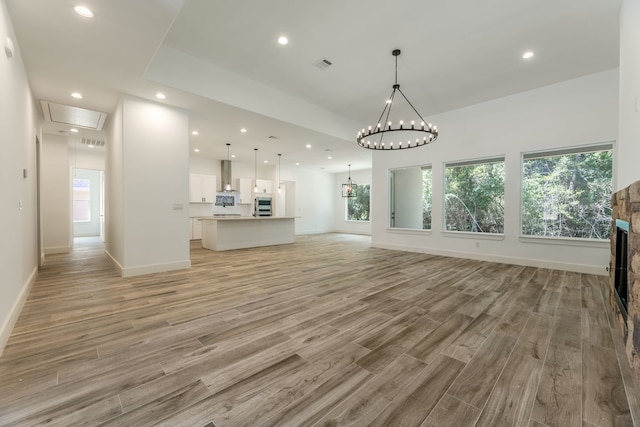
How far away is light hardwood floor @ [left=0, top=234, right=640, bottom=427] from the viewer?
1.43 metres

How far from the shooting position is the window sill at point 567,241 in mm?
4496

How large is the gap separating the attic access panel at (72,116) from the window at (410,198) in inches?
276

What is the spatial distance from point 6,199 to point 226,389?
2652mm

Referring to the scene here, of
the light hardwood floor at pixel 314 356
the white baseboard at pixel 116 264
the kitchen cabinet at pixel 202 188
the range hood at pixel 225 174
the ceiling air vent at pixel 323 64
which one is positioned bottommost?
the light hardwood floor at pixel 314 356

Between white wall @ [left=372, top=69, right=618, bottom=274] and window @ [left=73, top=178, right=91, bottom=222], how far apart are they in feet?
40.4

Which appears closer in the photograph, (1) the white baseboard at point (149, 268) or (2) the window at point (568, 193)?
(1) the white baseboard at point (149, 268)

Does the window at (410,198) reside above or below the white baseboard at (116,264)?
above

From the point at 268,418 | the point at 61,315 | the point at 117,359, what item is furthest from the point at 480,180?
the point at 61,315

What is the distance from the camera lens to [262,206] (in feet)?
35.3

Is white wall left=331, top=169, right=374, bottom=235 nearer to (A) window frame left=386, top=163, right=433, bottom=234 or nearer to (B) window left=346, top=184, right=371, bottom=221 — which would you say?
(B) window left=346, top=184, right=371, bottom=221

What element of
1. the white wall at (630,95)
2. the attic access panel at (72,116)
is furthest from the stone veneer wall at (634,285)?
the attic access panel at (72,116)

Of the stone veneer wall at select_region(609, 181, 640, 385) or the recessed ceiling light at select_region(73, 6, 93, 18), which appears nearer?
the stone veneer wall at select_region(609, 181, 640, 385)

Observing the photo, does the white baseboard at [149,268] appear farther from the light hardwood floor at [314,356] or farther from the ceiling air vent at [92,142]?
the ceiling air vent at [92,142]

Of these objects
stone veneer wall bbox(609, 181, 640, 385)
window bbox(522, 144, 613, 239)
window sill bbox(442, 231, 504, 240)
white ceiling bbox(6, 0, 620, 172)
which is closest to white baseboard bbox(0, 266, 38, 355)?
white ceiling bbox(6, 0, 620, 172)
